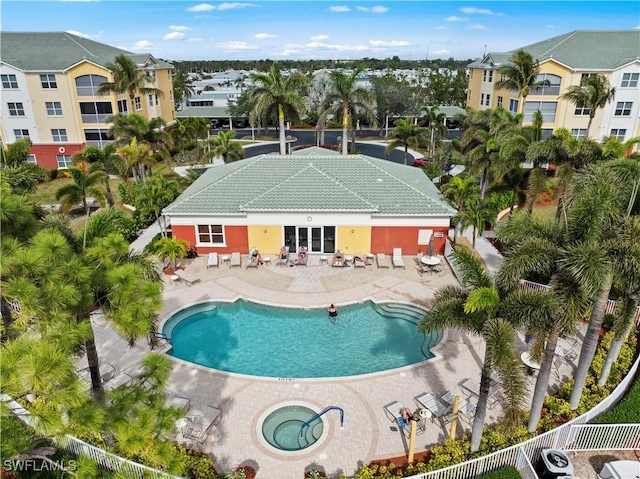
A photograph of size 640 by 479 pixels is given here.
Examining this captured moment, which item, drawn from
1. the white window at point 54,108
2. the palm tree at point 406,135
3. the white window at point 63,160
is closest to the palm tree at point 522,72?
the palm tree at point 406,135

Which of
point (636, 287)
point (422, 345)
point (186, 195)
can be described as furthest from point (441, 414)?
point (186, 195)

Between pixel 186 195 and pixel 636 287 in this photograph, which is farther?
pixel 186 195

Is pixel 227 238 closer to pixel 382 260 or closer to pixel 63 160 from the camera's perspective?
pixel 382 260

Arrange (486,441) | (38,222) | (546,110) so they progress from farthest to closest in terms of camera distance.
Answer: (546,110) → (486,441) → (38,222)

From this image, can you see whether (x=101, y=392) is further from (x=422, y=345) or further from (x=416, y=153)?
(x=416, y=153)

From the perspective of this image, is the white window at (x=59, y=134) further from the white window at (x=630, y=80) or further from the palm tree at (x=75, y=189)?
the white window at (x=630, y=80)

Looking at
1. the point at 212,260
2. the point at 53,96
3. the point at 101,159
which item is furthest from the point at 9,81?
the point at 212,260
